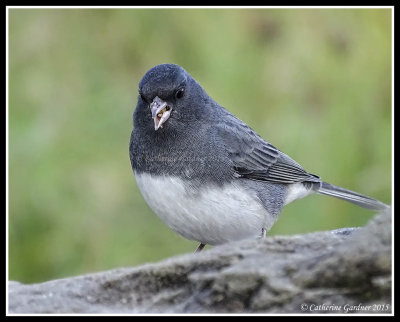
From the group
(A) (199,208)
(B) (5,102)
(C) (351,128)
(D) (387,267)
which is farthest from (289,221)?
(D) (387,267)

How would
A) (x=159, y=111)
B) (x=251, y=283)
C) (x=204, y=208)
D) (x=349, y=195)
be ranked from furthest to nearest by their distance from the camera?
(x=349, y=195) → (x=159, y=111) → (x=204, y=208) → (x=251, y=283)

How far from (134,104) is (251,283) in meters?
2.64

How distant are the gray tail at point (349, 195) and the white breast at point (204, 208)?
77 centimetres

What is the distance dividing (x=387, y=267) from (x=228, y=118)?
1.81m

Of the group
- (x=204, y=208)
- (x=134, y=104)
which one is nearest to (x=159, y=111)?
(x=204, y=208)

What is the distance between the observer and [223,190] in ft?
12.0

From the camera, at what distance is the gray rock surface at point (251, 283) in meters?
2.53

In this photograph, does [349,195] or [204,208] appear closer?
[204,208]

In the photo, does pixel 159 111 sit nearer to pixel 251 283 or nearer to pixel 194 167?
pixel 194 167

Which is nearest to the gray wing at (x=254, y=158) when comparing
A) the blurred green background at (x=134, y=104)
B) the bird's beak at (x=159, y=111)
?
the bird's beak at (x=159, y=111)

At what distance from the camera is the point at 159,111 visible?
3.67 meters

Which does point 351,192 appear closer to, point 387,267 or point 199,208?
point 199,208

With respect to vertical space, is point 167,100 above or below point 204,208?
above

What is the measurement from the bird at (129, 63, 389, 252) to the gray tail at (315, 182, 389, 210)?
0.48m
